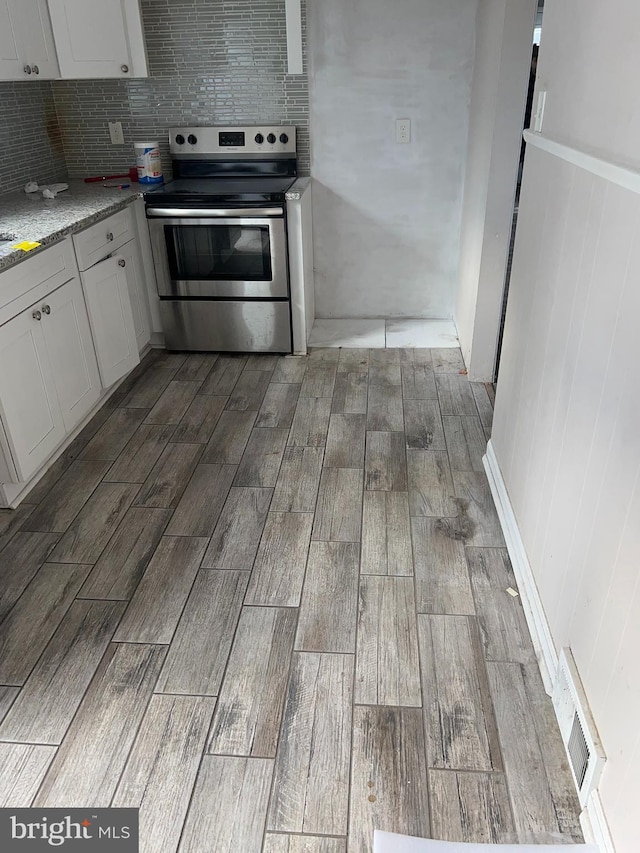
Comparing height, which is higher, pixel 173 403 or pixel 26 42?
pixel 26 42

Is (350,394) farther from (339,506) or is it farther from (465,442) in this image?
(339,506)

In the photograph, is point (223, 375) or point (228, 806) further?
point (223, 375)

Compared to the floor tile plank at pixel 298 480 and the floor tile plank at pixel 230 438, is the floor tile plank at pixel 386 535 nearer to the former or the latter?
the floor tile plank at pixel 298 480

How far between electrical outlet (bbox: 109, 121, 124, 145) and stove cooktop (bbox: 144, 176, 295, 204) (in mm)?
461

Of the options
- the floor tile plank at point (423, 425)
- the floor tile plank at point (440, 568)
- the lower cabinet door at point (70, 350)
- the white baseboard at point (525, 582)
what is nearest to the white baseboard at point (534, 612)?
the white baseboard at point (525, 582)

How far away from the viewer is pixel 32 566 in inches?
82.7

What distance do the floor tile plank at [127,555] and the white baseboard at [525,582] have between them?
1177 mm

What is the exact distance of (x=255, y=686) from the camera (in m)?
1.67

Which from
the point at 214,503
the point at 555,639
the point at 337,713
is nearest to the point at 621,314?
the point at 555,639

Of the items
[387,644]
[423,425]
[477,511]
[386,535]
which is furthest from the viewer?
[423,425]

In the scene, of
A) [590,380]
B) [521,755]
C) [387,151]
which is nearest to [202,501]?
[521,755]

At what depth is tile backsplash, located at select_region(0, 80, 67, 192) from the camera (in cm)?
329

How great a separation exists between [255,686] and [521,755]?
0.66 metres

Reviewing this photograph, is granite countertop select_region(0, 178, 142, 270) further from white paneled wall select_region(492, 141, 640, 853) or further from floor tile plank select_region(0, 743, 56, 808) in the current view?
white paneled wall select_region(492, 141, 640, 853)
